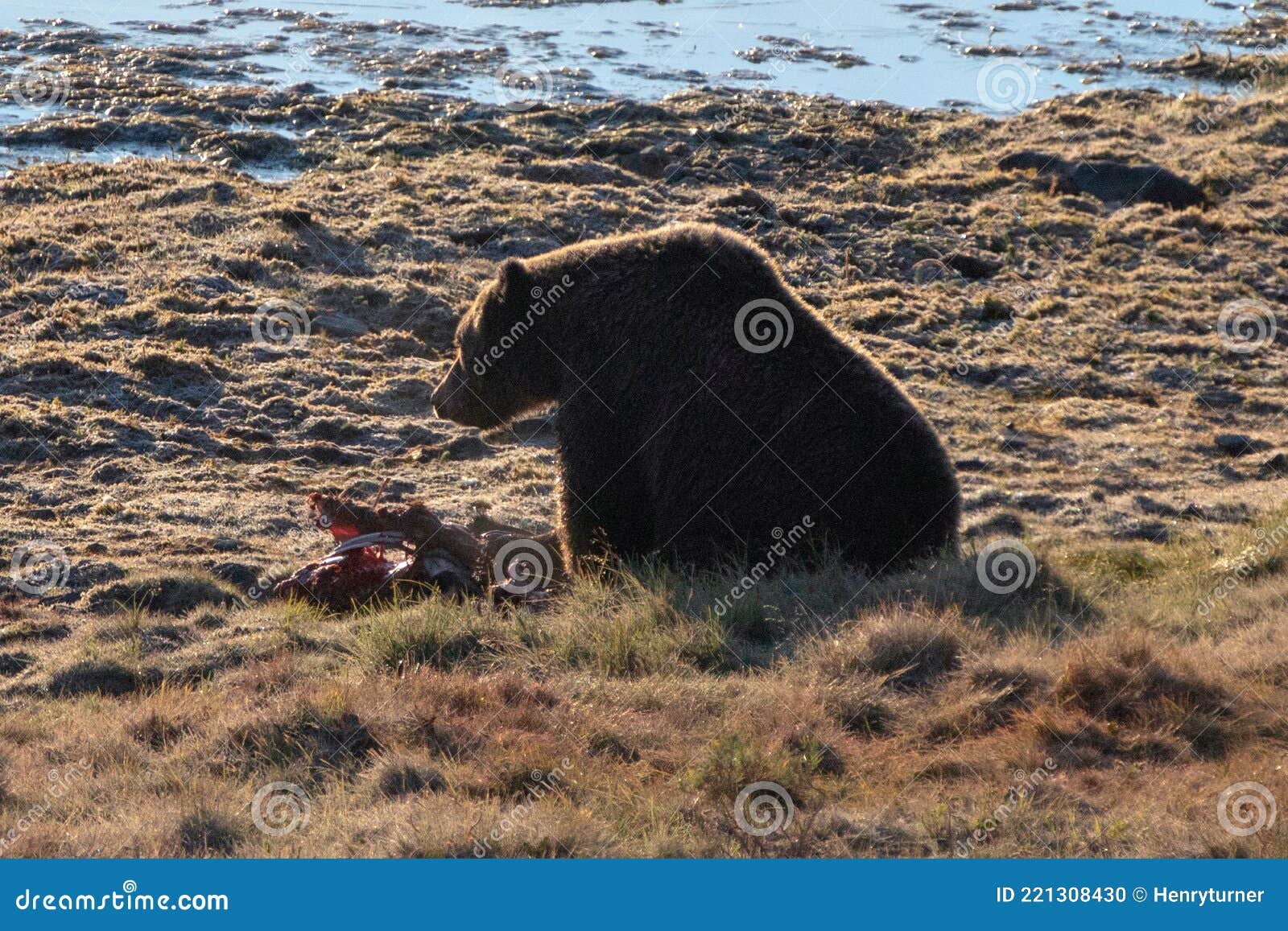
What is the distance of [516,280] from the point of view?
9.40 metres

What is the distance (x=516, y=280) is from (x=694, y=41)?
A: 3324 cm

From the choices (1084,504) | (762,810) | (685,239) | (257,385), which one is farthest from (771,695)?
(257,385)

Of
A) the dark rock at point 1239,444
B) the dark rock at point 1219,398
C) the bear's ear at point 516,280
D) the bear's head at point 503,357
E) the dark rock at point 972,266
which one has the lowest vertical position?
the dark rock at point 1239,444

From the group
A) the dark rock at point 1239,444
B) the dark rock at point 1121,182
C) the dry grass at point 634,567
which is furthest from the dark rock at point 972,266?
the dark rock at point 1239,444

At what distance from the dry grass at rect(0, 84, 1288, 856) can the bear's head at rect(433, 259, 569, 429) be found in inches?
47.6

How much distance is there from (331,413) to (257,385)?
112cm

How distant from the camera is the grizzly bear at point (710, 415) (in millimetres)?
8109

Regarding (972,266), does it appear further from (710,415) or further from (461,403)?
(710,415)

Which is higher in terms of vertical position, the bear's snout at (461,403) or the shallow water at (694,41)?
the shallow water at (694,41)

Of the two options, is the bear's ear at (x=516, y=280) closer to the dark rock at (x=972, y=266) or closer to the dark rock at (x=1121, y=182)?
Result: the dark rock at (x=972, y=266)

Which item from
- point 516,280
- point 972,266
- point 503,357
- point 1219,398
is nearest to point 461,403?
point 503,357

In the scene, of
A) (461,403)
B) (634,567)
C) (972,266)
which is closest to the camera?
(634,567)

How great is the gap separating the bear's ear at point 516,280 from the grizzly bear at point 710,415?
1 cm

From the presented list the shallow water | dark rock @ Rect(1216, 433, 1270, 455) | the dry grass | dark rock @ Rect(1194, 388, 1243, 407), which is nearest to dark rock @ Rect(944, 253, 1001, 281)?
the dry grass
